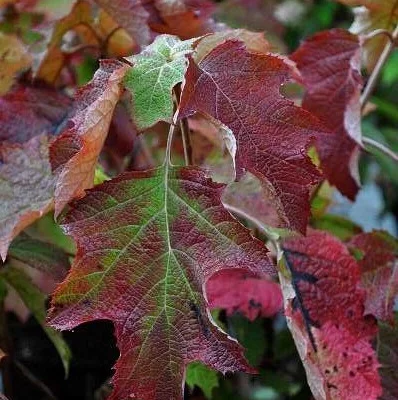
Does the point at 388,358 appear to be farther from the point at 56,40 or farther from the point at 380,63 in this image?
the point at 56,40

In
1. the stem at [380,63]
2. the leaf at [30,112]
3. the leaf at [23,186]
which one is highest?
the leaf at [23,186]

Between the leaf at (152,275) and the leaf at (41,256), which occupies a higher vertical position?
the leaf at (152,275)

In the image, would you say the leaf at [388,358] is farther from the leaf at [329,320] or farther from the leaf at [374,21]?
the leaf at [374,21]

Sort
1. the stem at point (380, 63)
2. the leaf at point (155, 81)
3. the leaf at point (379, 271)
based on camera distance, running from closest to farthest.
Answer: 1. the leaf at point (155, 81)
2. the leaf at point (379, 271)
3. the stem at point (380, 63)

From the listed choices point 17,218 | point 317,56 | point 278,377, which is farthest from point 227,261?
point 278,377

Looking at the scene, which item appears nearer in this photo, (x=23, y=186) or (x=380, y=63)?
(x=23, y=186)

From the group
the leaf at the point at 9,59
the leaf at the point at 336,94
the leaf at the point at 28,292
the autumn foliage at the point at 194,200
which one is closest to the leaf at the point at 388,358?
the autumn foliage at the point at 194,200

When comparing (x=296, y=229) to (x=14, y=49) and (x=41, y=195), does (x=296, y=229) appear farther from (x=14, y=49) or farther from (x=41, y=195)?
(x=14, y=49)

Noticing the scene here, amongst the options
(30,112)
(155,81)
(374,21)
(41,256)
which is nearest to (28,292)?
(41,256)

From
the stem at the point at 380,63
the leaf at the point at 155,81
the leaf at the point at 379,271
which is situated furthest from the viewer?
the stem at the point at 380,63
